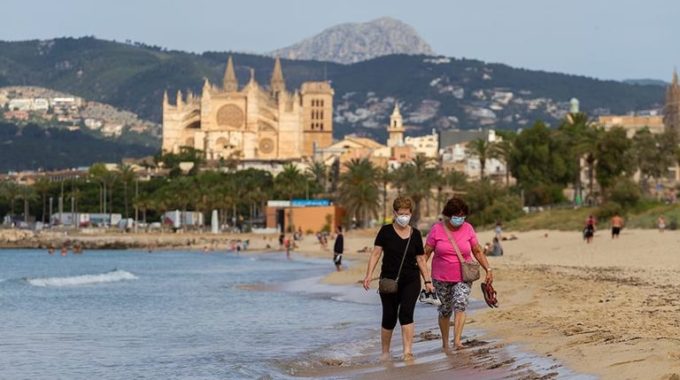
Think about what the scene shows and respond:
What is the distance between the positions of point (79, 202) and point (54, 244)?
1359 inches

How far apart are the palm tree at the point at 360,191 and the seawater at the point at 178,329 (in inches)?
2188

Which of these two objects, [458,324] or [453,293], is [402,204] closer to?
[453,293]

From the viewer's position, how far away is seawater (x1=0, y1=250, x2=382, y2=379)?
51.4 ft

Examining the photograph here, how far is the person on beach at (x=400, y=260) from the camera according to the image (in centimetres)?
1355

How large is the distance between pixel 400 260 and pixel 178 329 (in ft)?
27.5

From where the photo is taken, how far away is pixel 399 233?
1361 cm

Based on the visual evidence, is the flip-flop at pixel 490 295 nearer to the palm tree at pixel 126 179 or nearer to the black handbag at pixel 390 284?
the black handbag at pixel 390 284

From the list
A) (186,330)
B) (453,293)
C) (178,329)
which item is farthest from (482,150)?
(453,293)

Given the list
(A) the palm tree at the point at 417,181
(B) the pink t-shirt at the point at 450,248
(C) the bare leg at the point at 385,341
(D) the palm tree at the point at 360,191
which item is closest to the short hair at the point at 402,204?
(B) the pink t-shirt at the point at 450,248

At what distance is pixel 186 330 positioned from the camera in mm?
21156

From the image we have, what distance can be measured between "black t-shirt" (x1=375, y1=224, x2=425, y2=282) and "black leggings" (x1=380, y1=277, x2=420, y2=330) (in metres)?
0.10

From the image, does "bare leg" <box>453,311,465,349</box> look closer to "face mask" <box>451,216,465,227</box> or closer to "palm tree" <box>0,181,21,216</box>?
"face mask" <box>451,216,465,227</box>

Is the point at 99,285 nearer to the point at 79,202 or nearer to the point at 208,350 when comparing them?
the point at 208,350

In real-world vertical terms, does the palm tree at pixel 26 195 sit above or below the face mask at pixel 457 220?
above
